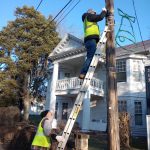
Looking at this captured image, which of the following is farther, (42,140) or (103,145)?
(103,145)

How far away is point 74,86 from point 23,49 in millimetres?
7741

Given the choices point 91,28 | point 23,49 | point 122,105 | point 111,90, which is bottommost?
point 111,90

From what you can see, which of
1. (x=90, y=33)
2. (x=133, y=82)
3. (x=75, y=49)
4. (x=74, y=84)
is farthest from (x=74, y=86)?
(x=90, y=33)

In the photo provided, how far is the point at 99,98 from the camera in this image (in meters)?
20.4

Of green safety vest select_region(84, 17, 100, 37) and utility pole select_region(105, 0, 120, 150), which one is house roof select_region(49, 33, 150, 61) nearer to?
green safety vest select_region(84, 17, 100, 37)

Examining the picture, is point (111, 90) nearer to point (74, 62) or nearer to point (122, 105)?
point (122, 105)

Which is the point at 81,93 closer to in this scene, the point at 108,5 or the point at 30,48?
the point at 108,5

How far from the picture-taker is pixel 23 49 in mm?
24312

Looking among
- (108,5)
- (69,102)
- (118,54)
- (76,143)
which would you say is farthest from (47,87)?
(108,5)

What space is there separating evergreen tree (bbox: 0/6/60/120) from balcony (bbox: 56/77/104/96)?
4.54 metres

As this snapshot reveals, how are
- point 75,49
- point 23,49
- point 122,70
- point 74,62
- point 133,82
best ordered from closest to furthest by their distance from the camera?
1. point 133,82
2. point 122,70
3. point 75,49
4. point 74,62
5. point 23,49

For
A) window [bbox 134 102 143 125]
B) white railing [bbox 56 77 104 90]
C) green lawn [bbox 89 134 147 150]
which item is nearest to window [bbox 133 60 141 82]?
window [bbox 134 102 143 125]

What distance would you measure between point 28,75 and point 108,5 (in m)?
19.5

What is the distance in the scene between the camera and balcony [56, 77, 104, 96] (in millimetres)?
18859
